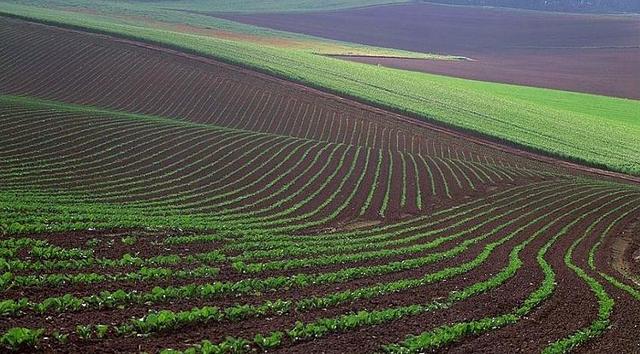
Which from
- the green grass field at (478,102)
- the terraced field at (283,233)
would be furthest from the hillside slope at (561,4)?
the terraced field at (283,233)

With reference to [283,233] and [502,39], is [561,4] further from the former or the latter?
[283,233]

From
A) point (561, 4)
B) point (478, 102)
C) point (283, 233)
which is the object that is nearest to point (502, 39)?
point (561, 4)

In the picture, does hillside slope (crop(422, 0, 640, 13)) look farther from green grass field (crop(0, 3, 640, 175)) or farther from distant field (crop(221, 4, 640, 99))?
green grass field (crop(0, 3, 640, 175))

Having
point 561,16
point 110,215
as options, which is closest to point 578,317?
point 110,215

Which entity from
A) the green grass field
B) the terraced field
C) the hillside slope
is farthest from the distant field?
the terraced field

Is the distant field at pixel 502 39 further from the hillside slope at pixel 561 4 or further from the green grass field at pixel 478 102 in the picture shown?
the hillside slope at pixel 561 4
